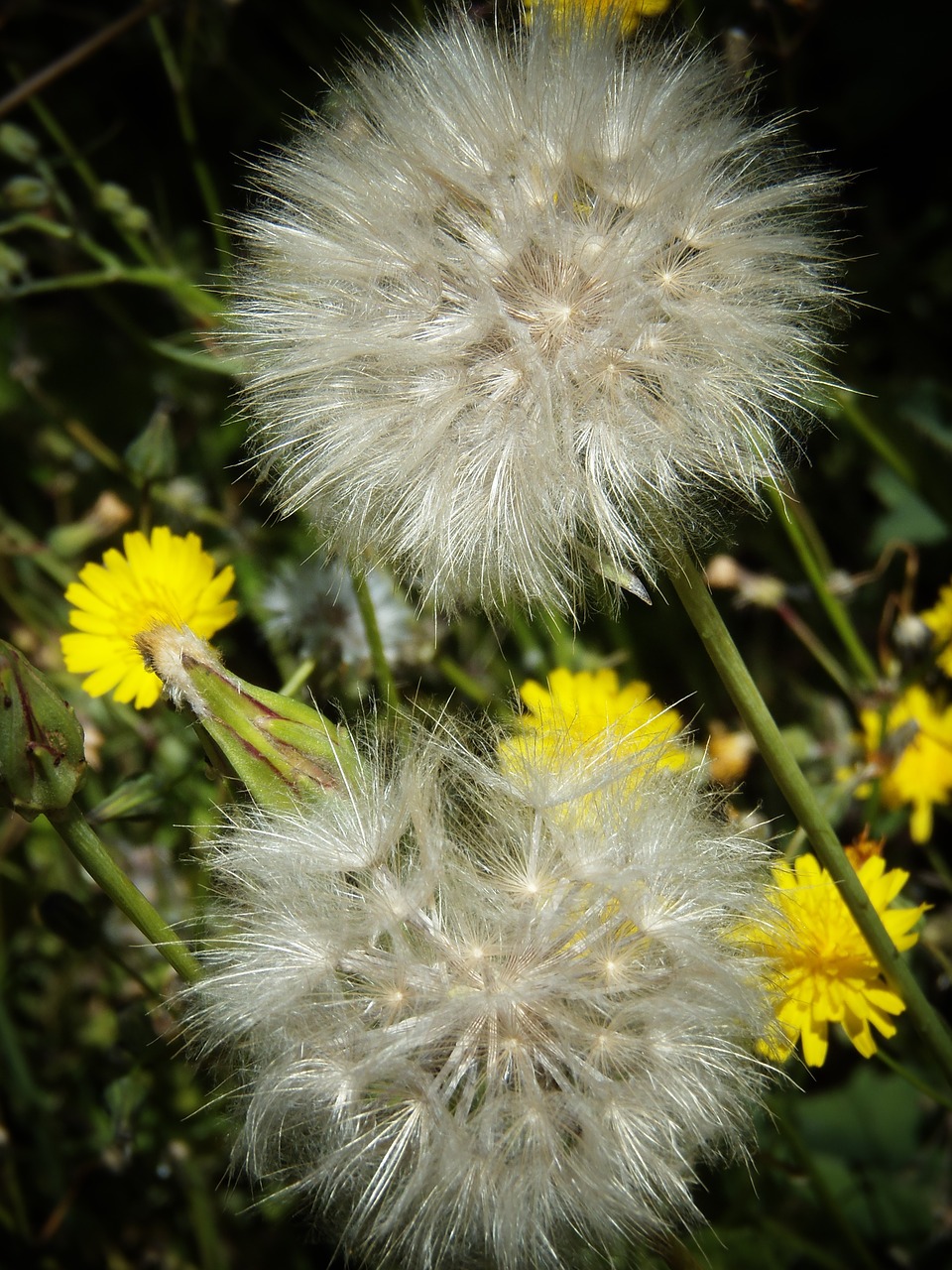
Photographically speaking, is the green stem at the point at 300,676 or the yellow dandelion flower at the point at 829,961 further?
the green stem at the point at 300,676

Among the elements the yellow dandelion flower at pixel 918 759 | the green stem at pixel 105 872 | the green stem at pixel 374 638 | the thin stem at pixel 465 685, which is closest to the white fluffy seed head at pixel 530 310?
the green stem at pixel 374 638

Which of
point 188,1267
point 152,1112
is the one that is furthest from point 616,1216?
point 188,1267

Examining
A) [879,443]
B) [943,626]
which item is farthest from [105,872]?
[879,443]

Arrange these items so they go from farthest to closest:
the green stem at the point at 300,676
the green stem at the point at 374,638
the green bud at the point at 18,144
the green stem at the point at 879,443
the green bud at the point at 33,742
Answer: the green stem at the point at 879,443 → the green bud at the point at 18,144 → the green stem at the point at 300,676 → the green stem at the point at 374,638 → the green bud at the point at 33,742

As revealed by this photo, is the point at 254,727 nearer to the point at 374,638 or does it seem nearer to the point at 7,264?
the point at 374,638

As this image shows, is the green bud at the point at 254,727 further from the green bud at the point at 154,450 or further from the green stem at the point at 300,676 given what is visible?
the green bud at the point at 154,450

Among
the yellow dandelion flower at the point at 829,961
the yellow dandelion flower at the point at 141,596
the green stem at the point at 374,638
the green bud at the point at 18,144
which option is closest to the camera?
the yellow dandelion flower at the point at 829,961

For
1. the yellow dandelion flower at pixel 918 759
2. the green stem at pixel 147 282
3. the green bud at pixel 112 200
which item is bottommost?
the yellow dandelion flower at pixel 918 759
